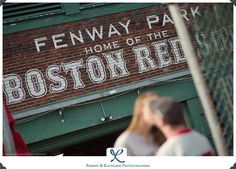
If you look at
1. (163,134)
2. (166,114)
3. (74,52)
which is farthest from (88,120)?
(166,114)

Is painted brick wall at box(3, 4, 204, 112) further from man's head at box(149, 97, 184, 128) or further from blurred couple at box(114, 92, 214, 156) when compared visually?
man's head at box(149, 97, 184, 128)

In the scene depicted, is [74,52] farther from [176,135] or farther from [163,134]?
[176,135]

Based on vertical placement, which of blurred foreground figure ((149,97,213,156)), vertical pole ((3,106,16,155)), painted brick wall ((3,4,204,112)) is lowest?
blurred foreground figure ((149,97,213,156))

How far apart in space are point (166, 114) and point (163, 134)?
22 cm

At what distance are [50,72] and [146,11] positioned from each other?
5.41 feet

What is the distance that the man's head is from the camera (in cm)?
351

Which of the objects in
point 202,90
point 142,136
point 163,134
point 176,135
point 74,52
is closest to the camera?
point 202,90

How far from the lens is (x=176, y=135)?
3465mm

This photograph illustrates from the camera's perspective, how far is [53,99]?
6.17m

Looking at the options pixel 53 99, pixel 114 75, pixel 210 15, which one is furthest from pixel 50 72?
pixel 210 15

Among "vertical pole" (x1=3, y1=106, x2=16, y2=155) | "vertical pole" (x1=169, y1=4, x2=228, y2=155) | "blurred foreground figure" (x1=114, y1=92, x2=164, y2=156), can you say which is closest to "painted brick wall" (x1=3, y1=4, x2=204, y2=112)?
"vertical pole" (x1=3, y1=106, x2=16, y2=155)

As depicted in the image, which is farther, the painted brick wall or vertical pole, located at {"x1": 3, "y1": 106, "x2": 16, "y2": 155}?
the painted brick wall

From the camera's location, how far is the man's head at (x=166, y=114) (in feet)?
11.5
